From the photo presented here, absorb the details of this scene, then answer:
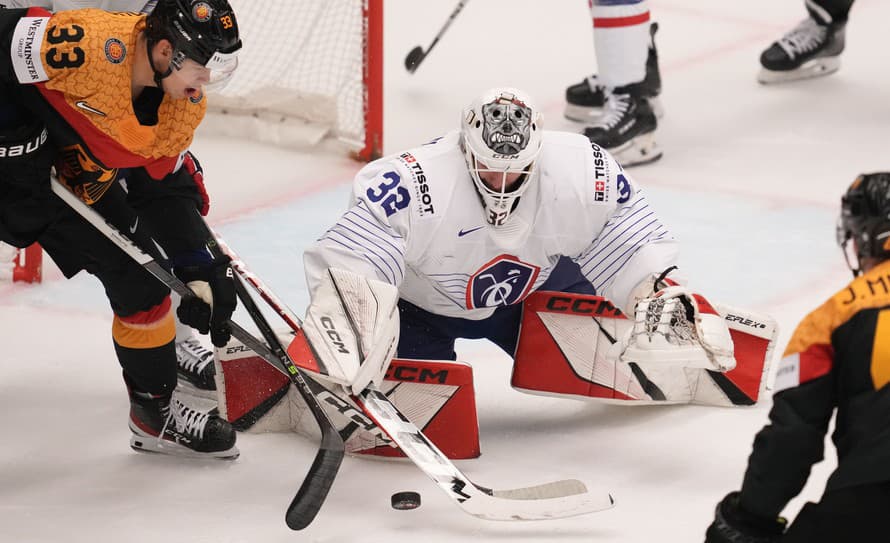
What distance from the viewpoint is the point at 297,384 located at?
9.69 ft

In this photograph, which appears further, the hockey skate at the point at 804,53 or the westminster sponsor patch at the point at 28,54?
the hockey skate at the point at 804,53

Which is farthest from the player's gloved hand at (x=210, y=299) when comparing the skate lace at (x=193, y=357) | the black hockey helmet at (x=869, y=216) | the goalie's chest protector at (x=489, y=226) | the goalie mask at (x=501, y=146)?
the black hockey helmet at (x=869, y=216)

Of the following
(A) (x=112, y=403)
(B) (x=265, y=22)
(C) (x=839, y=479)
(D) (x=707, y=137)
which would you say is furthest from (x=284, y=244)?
(C) (x=839, y=479)

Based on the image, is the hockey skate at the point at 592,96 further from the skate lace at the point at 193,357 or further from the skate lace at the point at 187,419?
the skate lace at the point at 187,419

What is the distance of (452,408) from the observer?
10.2 ft

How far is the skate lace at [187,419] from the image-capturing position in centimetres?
319

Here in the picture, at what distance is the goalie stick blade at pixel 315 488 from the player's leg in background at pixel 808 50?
3.66 m

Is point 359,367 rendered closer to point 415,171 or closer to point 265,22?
point 415,171

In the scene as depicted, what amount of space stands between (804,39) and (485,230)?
11.0ft

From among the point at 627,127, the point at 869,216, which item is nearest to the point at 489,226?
the point at 869,216

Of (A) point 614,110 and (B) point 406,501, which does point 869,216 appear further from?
(A) point 614,110

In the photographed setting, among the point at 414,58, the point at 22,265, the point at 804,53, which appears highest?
the point at 22,265

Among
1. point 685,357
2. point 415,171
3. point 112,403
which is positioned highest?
point 415,171

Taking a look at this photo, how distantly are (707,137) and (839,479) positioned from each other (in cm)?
378
